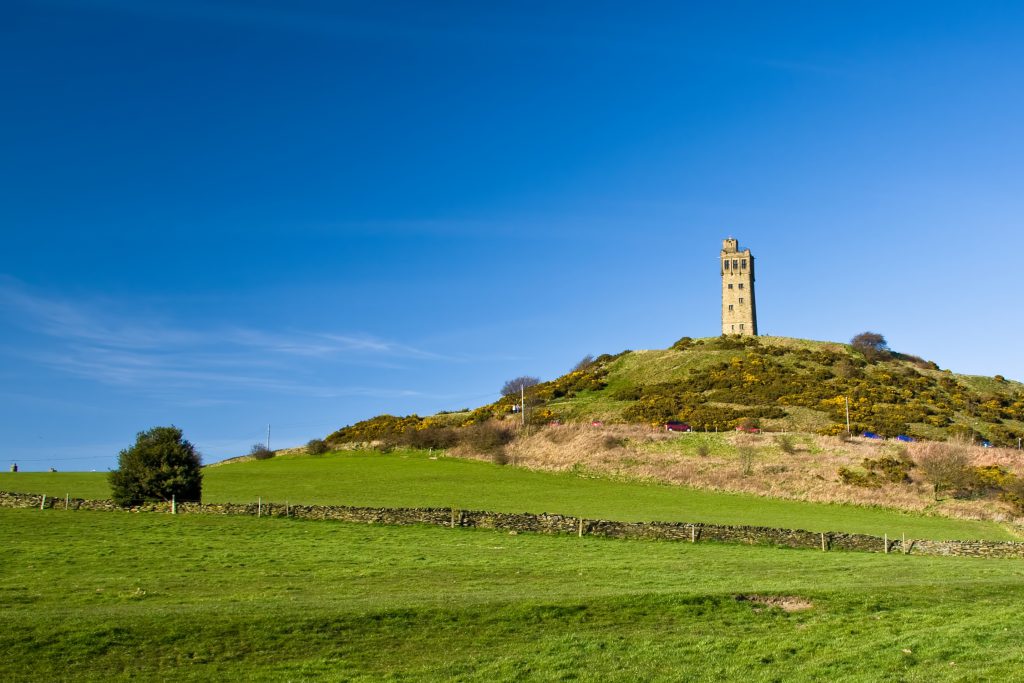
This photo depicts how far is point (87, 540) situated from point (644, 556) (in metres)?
23.6

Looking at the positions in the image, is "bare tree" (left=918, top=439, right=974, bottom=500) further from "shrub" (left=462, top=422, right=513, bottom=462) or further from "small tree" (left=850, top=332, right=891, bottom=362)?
"small tree" (left=850, top=332, right=891, bottom=362)

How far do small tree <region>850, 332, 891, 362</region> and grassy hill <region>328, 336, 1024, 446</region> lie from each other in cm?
128

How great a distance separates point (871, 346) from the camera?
6033 inches

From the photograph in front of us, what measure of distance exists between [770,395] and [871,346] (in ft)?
151

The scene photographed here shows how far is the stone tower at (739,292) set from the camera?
159m

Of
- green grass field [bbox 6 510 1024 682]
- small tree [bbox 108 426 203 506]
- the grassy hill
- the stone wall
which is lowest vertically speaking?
green grass field [bbox 6 510 1024 682]

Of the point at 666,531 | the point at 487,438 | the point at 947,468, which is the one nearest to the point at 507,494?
the point at 666,531

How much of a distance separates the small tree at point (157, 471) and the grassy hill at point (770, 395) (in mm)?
53895

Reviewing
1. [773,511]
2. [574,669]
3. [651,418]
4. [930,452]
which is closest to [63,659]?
[574,669]

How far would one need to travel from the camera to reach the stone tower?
15888cm

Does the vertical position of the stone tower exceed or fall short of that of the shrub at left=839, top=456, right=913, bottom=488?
it exceeds it

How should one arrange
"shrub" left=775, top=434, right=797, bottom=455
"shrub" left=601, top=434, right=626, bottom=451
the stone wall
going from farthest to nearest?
"shrub" left=601, top=434, right=626, bottom=451 → "shrub" left=775, top=434, right=797, bottom=455 → the stone wall

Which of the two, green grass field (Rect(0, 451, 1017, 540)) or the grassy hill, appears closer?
green grass field (Rect(0, 451, 1017, 540))

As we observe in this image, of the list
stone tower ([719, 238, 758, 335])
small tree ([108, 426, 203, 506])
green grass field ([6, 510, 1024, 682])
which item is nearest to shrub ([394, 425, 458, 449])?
small tree ([108, 426, 203, 506])
